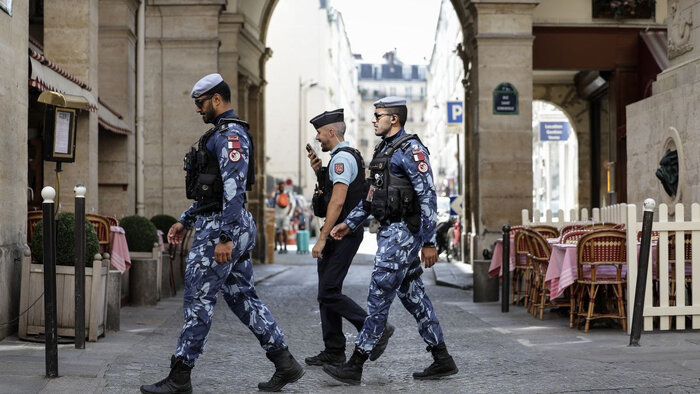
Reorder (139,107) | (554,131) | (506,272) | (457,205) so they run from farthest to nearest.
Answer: (554,131) → (457,205) → (139,107) → (506,272)

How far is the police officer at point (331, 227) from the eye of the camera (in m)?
7.97

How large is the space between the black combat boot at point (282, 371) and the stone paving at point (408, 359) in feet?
0.51

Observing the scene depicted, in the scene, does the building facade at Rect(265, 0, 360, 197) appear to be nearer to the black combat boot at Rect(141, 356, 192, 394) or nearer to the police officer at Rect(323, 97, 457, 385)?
the police officer at Rect(323, 97, 457, 385)

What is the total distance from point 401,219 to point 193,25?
13908mm

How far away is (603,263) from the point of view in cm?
1041

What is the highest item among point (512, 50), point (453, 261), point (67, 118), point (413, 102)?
point (413, 102)

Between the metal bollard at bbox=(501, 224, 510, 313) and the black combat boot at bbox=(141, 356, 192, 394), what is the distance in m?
6.68

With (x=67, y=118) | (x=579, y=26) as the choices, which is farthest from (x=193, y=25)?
(x=67, y=118)

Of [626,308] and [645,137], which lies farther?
[645,137]

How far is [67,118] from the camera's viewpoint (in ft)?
35.2

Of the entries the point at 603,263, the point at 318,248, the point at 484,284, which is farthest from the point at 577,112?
the point at 318,248

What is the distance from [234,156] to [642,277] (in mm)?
4056

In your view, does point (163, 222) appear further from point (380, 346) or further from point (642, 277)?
point (380, 346)

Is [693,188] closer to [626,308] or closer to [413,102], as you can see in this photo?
[626,308]
